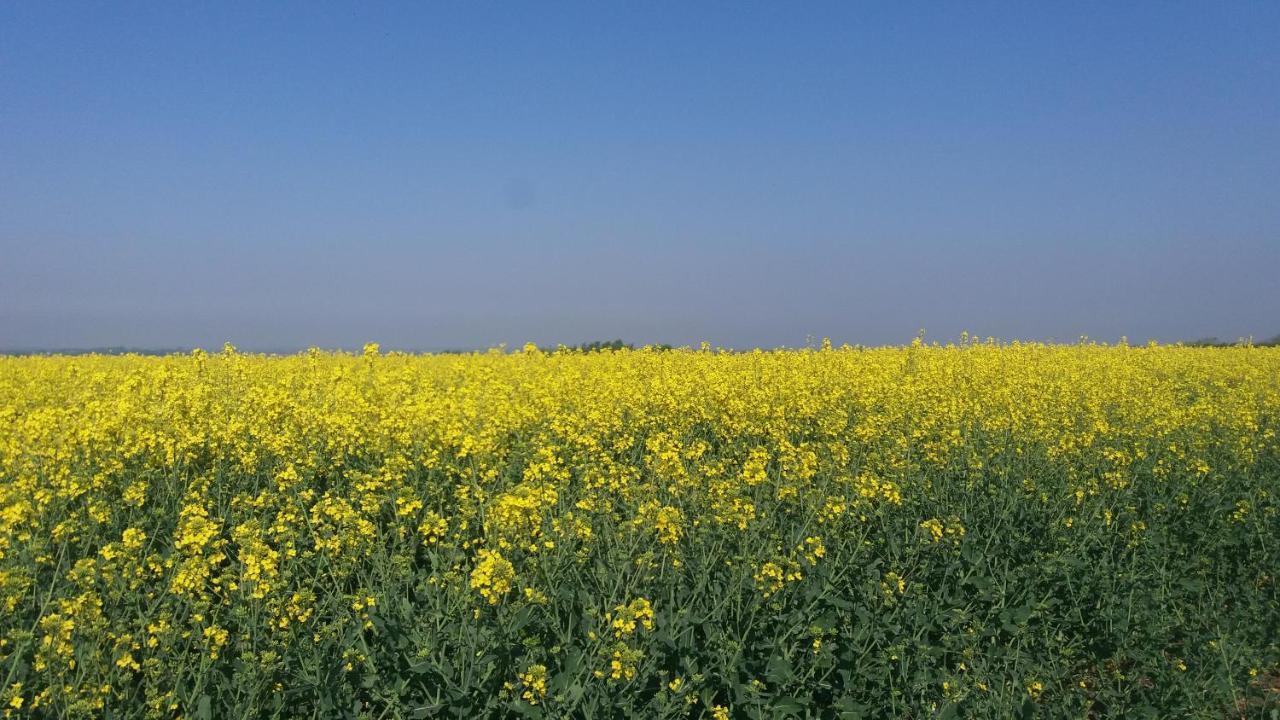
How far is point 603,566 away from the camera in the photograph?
422cm

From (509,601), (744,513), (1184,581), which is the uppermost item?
(744,513)

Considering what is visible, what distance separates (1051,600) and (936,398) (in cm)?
522

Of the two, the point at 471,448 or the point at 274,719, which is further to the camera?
the point at 471,448

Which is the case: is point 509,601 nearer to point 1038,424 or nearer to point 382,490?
point 382,490

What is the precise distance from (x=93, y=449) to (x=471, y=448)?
9.88 ft

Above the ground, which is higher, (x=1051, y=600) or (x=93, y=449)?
(x=93, y=449)

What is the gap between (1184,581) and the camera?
17.6 feet

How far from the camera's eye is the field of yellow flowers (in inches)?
144

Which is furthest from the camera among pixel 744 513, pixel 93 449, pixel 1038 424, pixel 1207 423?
pixel 1207 423

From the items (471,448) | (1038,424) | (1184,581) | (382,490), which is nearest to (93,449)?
(382,490)

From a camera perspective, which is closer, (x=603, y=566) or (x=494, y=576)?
(x=494, y=576)

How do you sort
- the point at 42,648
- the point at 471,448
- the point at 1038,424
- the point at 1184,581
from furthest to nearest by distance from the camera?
the point at 1038,424, the point at 471,448, the point at 1184,581, the point at 42,648

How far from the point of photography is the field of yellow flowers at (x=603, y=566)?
3662 millimetres

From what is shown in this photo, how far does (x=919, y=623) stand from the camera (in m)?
4.37
